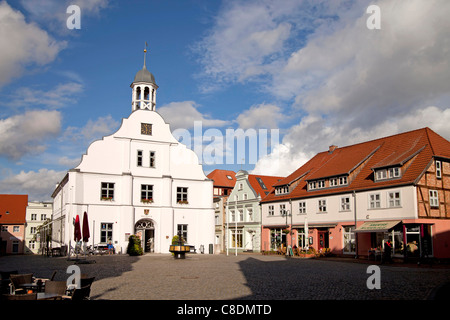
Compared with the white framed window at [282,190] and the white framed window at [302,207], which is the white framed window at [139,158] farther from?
the white framed window at [302,207]

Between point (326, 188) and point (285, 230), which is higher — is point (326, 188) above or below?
above

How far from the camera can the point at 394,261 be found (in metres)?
30.9

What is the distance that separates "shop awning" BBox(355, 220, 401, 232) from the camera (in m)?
31.8

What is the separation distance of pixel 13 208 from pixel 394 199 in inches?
2232

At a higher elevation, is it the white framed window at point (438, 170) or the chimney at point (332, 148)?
the chimney at point (332, 148)

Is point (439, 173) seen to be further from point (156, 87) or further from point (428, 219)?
point (156, 87)

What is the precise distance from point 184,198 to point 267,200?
9.35m

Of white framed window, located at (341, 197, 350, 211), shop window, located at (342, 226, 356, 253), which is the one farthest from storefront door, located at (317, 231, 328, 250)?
white framed window, located at (341, 197, 350, 211)

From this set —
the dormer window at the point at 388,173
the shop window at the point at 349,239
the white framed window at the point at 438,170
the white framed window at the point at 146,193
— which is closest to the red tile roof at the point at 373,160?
the dormer window at the point at 388,173

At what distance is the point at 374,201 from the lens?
114ft

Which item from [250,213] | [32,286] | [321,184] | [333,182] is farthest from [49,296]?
[250,213]

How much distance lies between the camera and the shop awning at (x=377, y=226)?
31772 mm

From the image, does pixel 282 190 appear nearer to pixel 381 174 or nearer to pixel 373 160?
pixel 373 160
